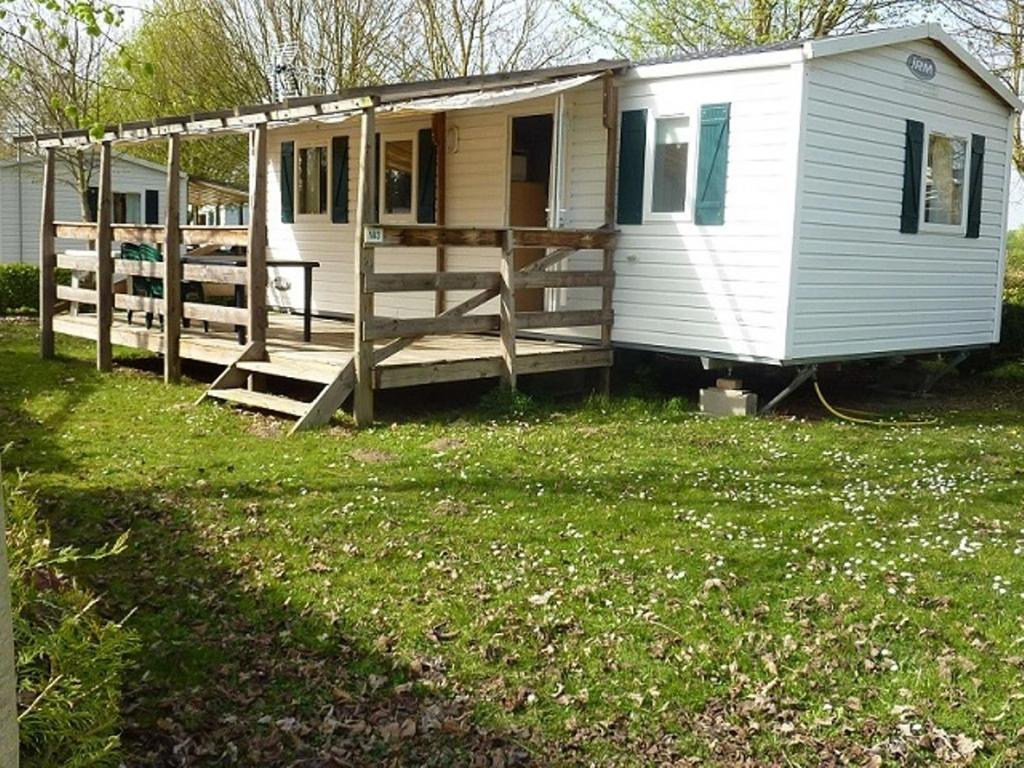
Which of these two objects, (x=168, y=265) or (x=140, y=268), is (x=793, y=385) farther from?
(x=140, y=268)

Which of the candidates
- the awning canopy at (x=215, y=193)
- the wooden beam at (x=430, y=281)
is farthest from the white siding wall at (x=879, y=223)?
the awning canopy at (x=215, y=193)

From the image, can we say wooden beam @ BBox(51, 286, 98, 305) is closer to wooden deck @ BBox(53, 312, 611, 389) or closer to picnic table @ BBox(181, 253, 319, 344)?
wooden deck @ BBox(53, 312, 611, 389)

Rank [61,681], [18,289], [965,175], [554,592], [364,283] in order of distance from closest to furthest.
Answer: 1. [61,681]
2. [554,592]
3. [364,283]
4. [965,175]
5. [18,289]

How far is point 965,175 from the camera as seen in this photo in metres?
12.1

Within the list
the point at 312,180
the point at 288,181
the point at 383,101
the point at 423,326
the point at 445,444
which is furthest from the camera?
the point at 288,181

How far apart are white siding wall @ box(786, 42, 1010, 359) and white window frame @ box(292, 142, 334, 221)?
261 inches

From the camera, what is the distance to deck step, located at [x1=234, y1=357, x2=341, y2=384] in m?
9.49

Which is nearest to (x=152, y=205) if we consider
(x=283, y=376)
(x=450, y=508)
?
(x=283, y=376)

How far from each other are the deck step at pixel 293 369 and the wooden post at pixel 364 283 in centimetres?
23

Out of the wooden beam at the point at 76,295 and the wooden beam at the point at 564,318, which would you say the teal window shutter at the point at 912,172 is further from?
the wooden beam at the point at 76,295

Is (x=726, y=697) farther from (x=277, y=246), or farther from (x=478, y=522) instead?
(x=277, y=246)

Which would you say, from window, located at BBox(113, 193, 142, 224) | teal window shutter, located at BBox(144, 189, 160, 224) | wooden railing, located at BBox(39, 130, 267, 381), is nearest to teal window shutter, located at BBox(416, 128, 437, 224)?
wooden railing, located at BBox(39, 130, 267, 381)

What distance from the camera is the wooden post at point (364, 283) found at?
9047mm

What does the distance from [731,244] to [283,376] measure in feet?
13.9
